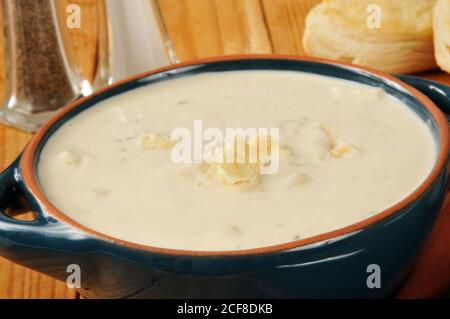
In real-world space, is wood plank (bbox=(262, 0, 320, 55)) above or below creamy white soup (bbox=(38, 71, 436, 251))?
above

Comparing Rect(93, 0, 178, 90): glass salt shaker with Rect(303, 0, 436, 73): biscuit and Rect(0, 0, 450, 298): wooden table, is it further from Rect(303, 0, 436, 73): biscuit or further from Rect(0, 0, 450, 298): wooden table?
Rect(303, 0, 436, 73): biscuit

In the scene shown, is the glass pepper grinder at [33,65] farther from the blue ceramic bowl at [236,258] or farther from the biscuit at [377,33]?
the blue ceramic bowl at [236,258]

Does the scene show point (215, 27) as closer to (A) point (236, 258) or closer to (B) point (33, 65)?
(B) point (33, 65)

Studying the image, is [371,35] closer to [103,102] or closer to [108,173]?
[103,102]

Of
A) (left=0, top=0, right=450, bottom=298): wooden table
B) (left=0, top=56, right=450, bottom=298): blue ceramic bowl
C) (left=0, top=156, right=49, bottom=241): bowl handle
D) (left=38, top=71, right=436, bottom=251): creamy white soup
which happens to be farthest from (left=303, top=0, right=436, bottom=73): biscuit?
(left=0, top=156, right=49, bottom=241): bowl handle
